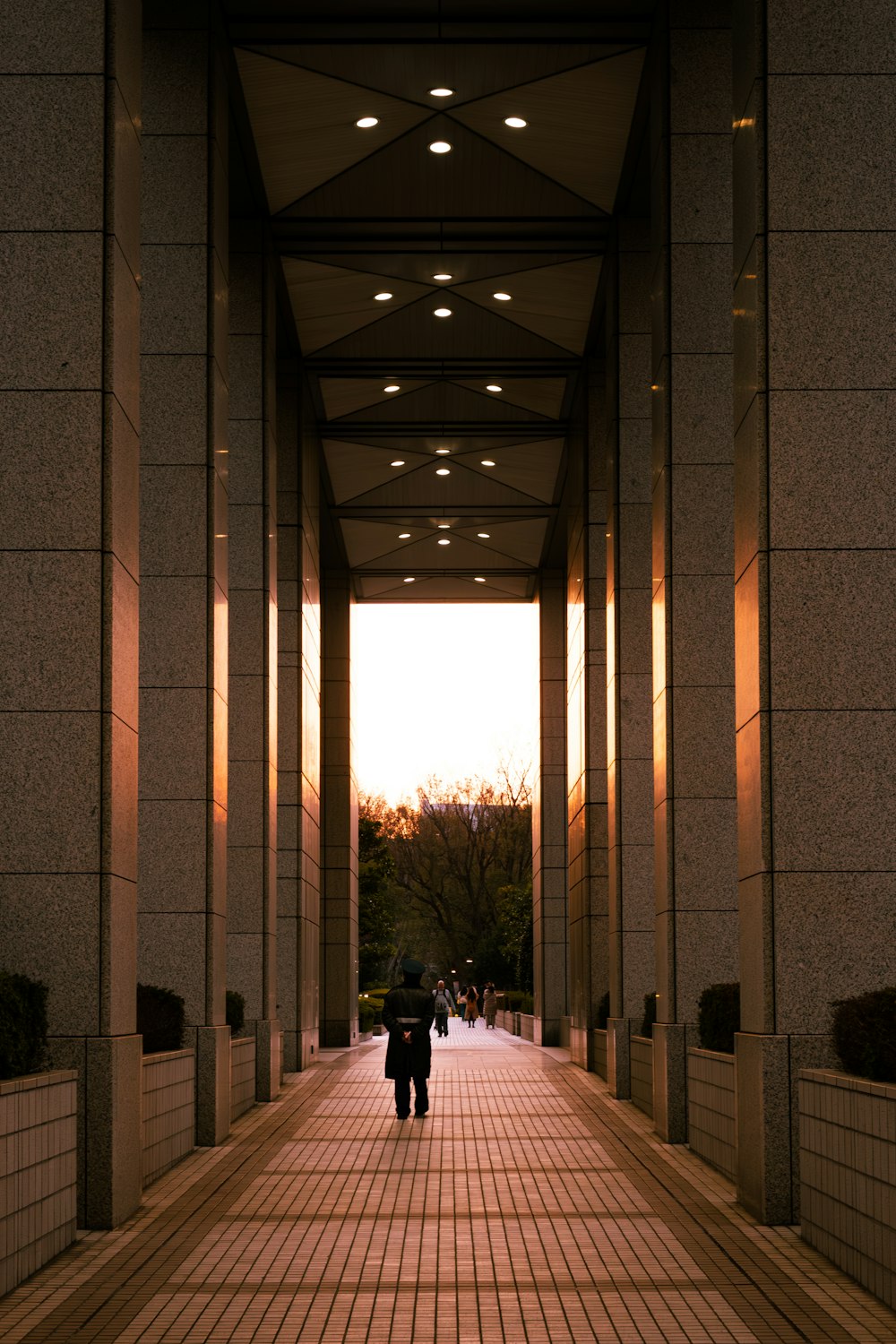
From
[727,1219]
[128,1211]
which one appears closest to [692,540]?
[727,1219]

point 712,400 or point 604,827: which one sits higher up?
point 712,400

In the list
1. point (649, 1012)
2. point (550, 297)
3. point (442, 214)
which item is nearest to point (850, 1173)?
point (649, 1012)

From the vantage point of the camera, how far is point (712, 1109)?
1118 cm

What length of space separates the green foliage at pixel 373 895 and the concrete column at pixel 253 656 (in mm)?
30658

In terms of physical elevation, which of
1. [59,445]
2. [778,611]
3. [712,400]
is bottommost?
[778,611]

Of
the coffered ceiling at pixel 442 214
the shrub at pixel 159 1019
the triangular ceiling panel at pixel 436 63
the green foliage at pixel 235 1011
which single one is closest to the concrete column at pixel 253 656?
the green foliage at pixel 235 1011

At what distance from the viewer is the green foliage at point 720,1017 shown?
11.7 metres

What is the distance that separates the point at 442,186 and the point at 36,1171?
12.5 meters

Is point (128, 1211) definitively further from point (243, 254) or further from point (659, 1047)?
point (243, 254)

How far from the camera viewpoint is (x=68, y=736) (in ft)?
29.1

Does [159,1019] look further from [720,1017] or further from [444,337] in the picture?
[444,337]

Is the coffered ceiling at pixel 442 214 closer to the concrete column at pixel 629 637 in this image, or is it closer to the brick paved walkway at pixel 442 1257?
the concrete column at pixel 629 637

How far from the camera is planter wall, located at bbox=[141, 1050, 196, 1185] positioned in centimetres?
1042

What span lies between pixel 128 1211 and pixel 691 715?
6.49 metres
